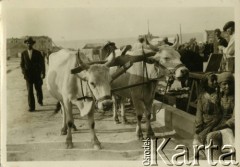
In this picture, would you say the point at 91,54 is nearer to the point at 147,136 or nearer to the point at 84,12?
the point at 84,12

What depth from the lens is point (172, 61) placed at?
205 centimetres

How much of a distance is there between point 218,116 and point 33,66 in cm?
96

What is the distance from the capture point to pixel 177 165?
204 centimetres

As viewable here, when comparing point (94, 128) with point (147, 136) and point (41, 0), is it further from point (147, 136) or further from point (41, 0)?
point (41, 0)

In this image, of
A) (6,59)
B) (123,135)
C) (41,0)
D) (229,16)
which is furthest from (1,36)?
(229,16)

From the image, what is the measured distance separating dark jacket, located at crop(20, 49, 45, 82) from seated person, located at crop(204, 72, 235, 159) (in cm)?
90

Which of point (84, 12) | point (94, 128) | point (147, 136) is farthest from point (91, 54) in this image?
point (147, 136)

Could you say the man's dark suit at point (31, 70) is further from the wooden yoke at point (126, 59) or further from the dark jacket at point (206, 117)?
the dark jacket at point (206, 117)

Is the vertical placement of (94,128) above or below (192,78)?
below

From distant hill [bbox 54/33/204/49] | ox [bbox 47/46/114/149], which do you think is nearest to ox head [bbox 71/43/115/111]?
ox [bbox 47/46/114/149]

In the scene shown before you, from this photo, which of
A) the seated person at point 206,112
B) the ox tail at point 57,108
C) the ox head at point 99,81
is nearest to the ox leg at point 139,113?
the ox head at point 99,81

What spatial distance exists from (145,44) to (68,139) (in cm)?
61

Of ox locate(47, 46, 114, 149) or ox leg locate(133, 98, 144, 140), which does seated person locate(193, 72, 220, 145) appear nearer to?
ox leg locate(133, 98, 144, 140)

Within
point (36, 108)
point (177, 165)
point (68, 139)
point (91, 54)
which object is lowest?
point (177, 165)
